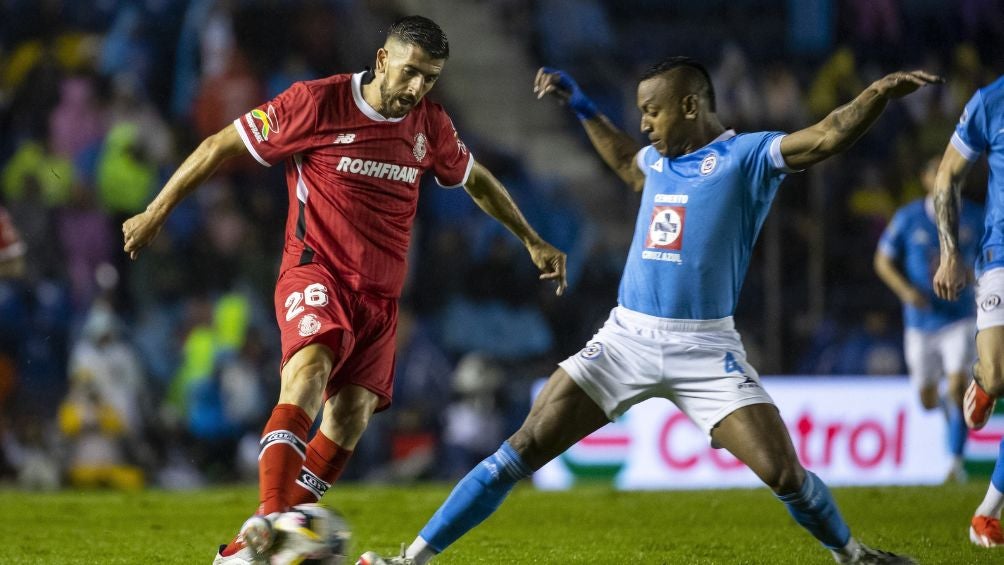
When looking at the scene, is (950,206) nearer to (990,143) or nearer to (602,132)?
(990,143)

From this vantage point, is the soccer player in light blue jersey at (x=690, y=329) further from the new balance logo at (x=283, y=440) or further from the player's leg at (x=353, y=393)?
the player's leg at (x=353, y=393)

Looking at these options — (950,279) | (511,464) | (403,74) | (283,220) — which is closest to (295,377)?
(511,464)

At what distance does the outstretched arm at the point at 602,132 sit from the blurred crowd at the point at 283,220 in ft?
22.3

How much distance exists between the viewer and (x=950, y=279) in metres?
6.34

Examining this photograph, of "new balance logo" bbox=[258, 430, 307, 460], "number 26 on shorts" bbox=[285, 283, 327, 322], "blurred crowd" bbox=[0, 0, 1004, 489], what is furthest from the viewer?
"blurred crowd" bbox=[0, 0, 1004, 489]

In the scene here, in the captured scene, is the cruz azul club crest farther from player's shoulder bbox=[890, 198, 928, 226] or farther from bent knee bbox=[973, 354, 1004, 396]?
player's shoulder bbox=[890, 198, 928, 226]

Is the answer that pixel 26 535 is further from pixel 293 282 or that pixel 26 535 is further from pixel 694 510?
pixel 694 510

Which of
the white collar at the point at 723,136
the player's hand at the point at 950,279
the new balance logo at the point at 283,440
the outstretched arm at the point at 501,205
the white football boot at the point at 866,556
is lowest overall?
the white football boot at the point at 866,556

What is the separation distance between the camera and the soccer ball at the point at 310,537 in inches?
193

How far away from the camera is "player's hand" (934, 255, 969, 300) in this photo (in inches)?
250

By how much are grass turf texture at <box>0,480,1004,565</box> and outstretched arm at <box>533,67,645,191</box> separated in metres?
1.88

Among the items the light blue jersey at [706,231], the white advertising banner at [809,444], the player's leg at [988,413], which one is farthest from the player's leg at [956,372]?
the light blue jersey at [706,231]

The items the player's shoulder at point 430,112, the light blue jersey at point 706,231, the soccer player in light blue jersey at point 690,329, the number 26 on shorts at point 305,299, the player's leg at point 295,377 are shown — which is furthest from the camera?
the player's shoulder at point 430,112

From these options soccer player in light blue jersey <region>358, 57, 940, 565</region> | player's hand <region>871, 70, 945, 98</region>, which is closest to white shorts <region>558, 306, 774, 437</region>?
soccer player in light blue jersey <region>358, 57, 940, 565</region>
